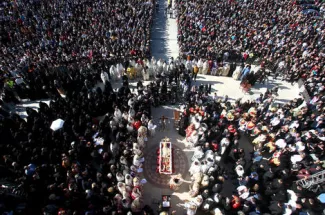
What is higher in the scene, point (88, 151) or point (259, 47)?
point (259, 47)

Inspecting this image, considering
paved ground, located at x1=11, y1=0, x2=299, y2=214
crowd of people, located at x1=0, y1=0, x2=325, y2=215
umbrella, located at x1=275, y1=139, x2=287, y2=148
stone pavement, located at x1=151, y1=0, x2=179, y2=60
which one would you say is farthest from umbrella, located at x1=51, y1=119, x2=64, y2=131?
stone pavement, located at x1=151, y1=0, x2=179, y2=60

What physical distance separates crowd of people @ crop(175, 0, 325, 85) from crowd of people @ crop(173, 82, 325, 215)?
534 cm

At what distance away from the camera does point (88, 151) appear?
34.3ft

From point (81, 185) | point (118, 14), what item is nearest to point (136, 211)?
point (81, 185)

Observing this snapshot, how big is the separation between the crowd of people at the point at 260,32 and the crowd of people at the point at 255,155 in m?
5.34

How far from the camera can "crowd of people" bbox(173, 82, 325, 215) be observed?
29.3 ft

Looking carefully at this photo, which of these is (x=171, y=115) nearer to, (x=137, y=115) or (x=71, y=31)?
(x=137, y=115)

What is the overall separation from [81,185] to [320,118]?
1284 cm

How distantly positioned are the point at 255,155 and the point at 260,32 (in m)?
14.8

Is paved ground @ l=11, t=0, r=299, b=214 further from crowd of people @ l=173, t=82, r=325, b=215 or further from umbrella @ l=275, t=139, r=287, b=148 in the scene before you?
umbrella @ l=275, t=139, r=287, b=148

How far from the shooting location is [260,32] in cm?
2097

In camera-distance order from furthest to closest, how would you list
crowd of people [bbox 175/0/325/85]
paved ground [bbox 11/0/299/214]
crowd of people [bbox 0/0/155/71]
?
1. crowd of people [bbox 0/0/155/71]
2. crowd of people [bbox 175/0/325/85]
3. paved ground [bbox 11/0/299/214]

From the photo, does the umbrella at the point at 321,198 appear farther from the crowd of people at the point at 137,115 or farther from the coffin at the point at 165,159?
the coffin at the point at 165,159

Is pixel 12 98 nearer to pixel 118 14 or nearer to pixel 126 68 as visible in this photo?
pixel 126 68
